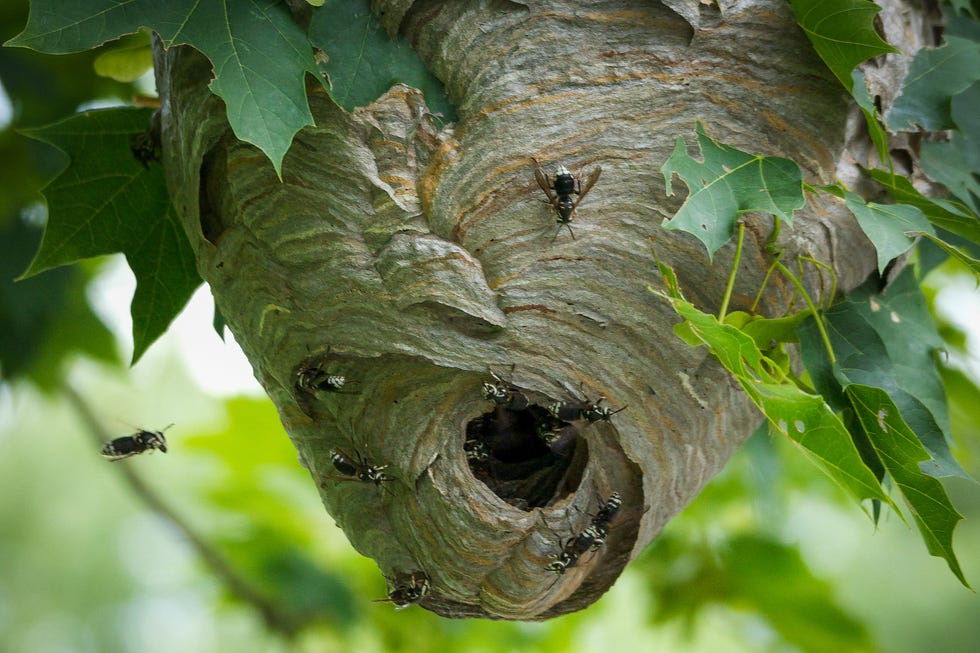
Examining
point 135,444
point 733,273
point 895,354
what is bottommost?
point 135,444

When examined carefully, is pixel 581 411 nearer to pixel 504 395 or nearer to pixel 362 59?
pixel 504 395

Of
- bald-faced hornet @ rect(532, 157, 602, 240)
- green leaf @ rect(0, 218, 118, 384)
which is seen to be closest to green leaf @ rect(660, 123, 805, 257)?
bald-faced hornet @ rect(532, 157, 602, 240)

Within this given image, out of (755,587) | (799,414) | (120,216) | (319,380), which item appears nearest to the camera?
(799,414)

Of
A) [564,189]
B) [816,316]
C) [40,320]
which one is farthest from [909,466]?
[40,320]

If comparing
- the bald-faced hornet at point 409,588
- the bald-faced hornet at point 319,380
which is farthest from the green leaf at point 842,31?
the bald-faced hornet at point 409,588

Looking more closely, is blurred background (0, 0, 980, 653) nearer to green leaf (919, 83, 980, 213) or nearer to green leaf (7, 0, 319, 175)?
green leaf (919, 83, 980, 213)

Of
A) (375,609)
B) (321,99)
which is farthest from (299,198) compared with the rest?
(375,609)
